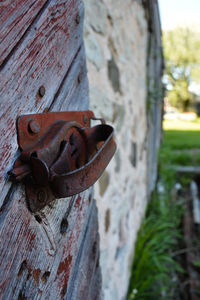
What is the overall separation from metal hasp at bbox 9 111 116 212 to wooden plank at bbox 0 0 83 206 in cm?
2

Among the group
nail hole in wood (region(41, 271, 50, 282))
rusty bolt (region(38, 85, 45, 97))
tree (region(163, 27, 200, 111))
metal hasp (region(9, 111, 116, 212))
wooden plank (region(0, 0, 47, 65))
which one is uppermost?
wooden plank (region(0, 0, 47, 65))

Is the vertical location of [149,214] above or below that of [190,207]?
above

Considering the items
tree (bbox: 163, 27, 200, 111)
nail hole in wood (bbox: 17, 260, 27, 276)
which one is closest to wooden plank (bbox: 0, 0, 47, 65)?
nail hole in wood (bbox: 17, 260, 27, 276)

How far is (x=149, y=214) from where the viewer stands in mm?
3758

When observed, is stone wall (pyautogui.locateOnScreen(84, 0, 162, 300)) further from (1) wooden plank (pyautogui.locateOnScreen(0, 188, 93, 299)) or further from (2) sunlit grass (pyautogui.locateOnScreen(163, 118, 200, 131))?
(2) sunlit grass (pyautogui.locateOnScreen(163, 118, 200, 131))

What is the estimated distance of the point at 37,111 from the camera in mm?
557

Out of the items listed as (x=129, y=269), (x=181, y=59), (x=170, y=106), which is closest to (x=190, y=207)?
(x=129, y=269)

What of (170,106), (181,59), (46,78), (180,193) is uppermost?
(46,78)

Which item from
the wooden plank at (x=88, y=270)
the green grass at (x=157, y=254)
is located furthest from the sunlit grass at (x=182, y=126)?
the wooden plank at (x=88, y=270)

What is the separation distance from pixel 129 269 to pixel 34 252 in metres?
2.06

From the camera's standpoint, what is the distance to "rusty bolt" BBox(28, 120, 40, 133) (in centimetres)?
52

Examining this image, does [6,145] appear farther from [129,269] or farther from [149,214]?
[149,214]

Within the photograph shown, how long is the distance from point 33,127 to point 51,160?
0.25 ft

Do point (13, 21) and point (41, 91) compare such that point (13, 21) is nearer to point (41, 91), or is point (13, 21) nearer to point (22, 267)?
point (41, 91)
